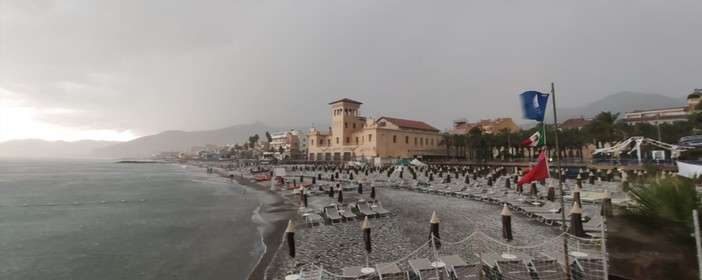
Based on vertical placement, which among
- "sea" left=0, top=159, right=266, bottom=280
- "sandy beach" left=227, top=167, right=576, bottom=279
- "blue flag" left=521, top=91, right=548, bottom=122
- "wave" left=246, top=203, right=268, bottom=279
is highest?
"blue flag" left=521, top=91, right=548, bottom=122

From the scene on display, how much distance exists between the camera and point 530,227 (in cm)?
1494

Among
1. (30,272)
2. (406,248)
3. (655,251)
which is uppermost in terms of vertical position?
(655,251)

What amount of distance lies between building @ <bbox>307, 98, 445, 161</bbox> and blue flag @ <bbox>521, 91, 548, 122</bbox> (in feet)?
191

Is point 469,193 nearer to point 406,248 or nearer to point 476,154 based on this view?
point 406,248

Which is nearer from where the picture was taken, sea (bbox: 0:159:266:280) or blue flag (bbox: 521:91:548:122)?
blue flag (bbox: 521:91:548:122)

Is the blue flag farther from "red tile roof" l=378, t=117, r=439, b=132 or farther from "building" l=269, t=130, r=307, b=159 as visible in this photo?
"building" l=269, t=130, r=307, b=159

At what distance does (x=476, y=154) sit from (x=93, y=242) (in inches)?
2541

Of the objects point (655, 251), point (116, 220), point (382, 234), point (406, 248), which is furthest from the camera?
point (116, 220)

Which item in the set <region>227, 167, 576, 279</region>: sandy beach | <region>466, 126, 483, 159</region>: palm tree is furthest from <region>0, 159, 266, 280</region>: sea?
<region>466, 126, 483, 159</region>: palm tree

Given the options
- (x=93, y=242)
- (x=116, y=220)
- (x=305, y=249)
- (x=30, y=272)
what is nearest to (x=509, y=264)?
(x=305, y=249)

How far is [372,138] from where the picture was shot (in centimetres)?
6938

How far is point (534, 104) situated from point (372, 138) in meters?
60.4

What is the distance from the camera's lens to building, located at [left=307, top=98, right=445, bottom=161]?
69.7m

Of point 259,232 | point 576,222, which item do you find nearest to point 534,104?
point 576,222
